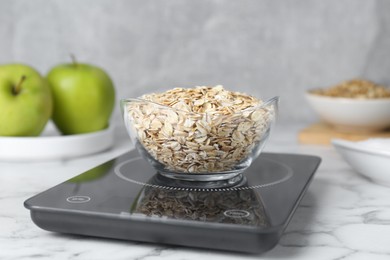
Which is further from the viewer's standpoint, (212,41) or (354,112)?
(212,41)

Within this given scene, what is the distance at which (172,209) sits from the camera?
779mm

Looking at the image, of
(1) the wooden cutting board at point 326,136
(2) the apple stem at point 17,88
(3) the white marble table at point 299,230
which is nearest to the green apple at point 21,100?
(2) the apple stem at point 17,88

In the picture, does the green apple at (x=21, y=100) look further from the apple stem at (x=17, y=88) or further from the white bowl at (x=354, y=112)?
the white bowl at (x=354, y=112)

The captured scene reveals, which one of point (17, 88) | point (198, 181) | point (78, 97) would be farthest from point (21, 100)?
point (198, 181)

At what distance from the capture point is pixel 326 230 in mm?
833

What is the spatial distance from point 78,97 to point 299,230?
27.2 inches

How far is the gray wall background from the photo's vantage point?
5.60 feet

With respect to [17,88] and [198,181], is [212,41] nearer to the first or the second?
[17,88]

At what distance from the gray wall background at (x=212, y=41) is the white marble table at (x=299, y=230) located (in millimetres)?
596

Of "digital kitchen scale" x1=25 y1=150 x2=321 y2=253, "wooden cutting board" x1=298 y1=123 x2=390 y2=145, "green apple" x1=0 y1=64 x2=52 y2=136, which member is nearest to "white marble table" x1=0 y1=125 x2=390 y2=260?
"digital kitchen scale" x1=25 y1=150 x2=321 y2=253

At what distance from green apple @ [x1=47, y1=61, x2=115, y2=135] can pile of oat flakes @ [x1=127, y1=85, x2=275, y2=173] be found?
47 centimetres

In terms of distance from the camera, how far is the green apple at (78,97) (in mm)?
1367

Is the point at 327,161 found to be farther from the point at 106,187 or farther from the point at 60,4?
the point at 60,4

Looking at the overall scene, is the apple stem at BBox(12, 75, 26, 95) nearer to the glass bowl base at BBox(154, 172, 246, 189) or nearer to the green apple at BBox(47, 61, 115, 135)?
the green apple at BBox(47, 61, 115, 135)
